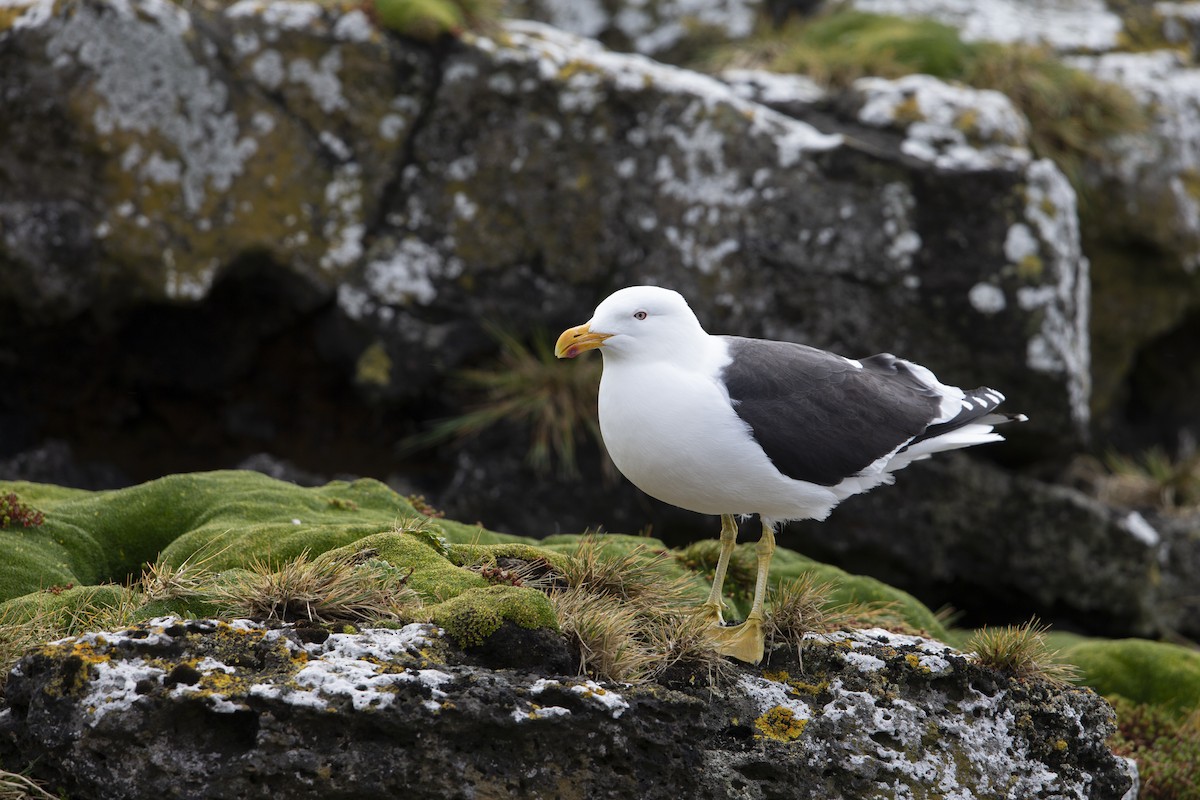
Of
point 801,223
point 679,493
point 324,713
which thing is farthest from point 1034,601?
point 324,713

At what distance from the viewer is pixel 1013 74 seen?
11180mm

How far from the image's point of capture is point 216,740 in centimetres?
432

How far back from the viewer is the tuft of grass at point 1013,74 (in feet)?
36.2

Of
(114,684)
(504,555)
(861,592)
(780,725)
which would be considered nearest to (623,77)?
(861,592)

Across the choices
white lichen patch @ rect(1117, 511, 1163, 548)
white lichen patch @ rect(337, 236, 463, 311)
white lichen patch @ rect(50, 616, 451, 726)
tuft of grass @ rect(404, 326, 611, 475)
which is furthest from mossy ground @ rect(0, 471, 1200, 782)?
white lichen patch @ rect(337, 236, 463, 311)

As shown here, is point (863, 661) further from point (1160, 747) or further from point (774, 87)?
point (774, 87)

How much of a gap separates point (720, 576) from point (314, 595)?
215cm

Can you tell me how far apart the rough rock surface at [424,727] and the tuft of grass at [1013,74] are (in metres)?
7.41

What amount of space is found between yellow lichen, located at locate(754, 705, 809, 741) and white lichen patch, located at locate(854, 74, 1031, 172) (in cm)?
584

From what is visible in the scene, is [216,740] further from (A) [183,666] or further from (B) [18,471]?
(B) [18,471]

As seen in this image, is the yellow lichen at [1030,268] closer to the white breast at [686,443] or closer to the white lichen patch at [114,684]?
the white breast at [686,443]

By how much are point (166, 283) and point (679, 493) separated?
18.7 feet

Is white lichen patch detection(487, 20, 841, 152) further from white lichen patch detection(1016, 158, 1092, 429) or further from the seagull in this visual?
the seagull

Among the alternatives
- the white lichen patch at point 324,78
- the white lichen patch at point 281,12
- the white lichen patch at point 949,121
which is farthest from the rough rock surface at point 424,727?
the white lichen patch at point 281,12
